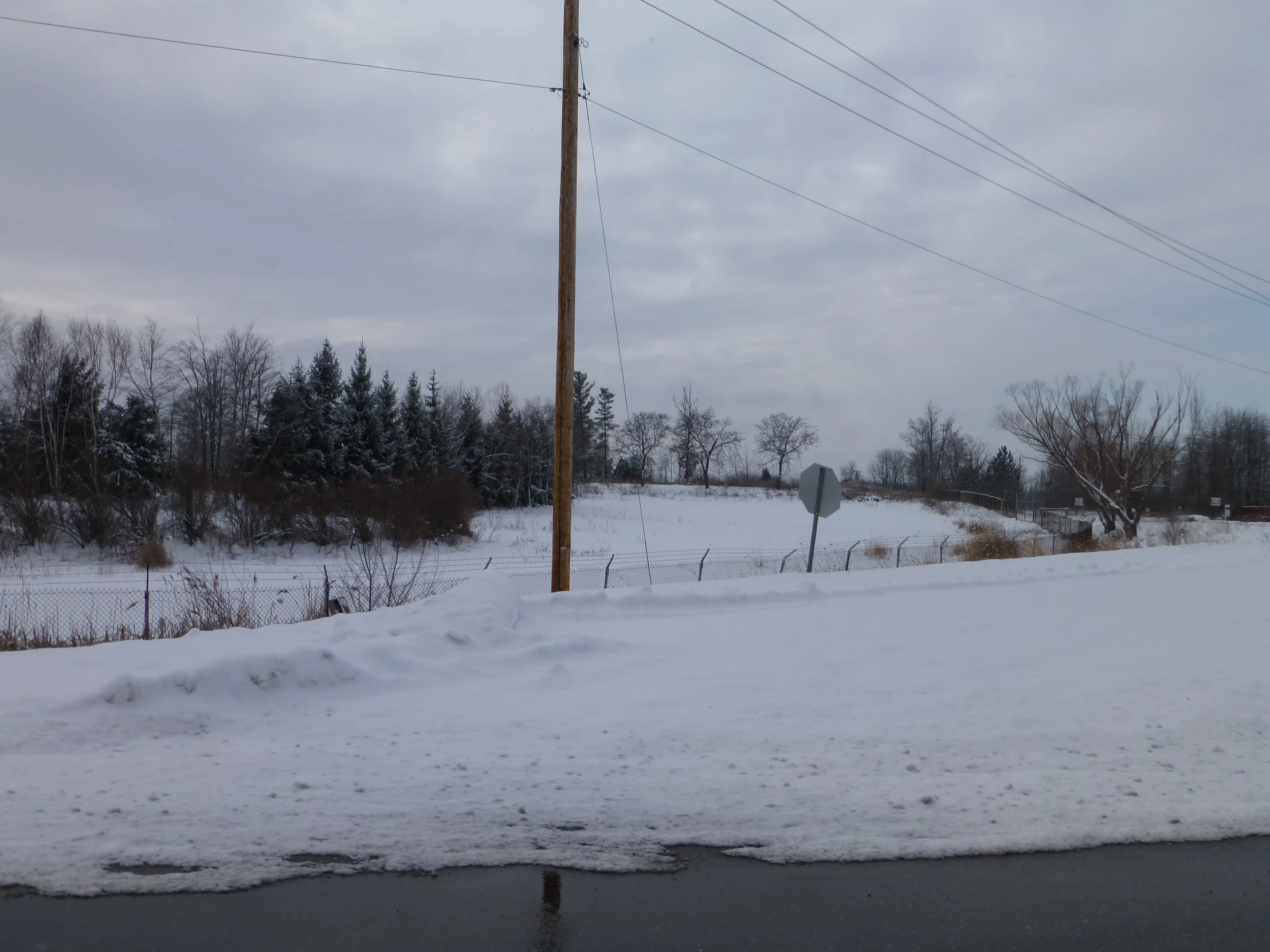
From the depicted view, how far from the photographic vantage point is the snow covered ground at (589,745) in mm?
4652

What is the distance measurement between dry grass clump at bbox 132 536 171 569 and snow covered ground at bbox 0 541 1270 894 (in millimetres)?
25375

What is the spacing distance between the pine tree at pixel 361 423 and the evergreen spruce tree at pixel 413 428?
2.74 m

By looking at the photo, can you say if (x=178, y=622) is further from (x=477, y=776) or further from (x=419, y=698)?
(x=477, y=776)

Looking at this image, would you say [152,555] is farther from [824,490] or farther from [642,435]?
[642,435]

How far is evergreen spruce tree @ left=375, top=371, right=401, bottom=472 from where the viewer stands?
47.7 meters

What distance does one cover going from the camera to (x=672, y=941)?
12.1 feet

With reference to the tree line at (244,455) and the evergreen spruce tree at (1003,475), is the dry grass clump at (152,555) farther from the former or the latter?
the evergreen spruce tree at (1003,475)

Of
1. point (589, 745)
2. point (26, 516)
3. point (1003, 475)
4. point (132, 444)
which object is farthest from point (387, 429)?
point (1003, 475)

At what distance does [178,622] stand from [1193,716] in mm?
15106

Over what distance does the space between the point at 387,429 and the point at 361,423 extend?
3.77m

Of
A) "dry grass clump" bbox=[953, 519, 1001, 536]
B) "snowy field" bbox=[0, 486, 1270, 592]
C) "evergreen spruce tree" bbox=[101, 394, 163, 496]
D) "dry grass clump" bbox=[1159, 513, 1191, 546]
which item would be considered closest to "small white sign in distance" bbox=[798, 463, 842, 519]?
"snowy field" bbox=[0, 486, 1270, 592]

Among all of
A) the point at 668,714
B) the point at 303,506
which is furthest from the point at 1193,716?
the point at 303,506

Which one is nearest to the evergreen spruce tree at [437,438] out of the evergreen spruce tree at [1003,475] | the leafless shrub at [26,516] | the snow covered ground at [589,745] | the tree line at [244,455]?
the tree line at [244,455]

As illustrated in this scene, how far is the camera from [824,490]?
648 inches
